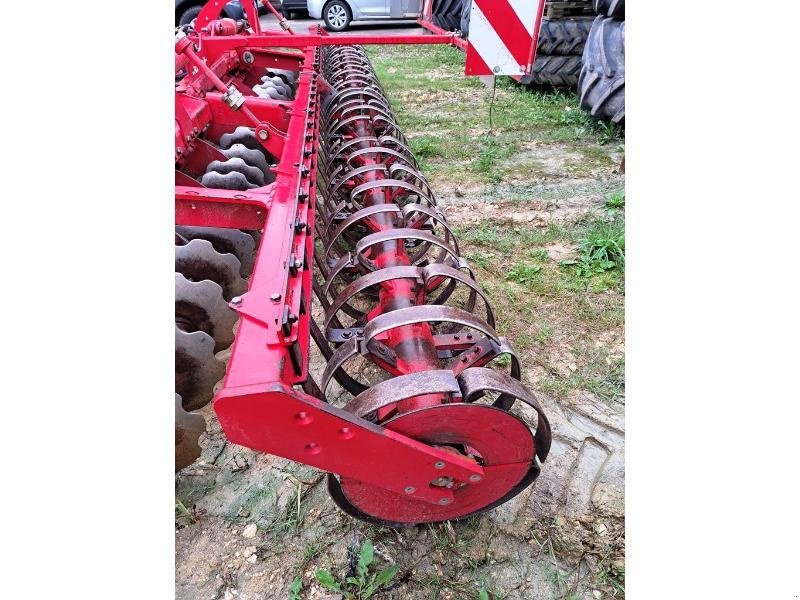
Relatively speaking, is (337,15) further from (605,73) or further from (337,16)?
(605,73)

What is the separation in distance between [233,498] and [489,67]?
2.35 m

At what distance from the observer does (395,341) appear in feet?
5.61

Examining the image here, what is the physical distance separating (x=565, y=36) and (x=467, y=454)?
5.27 metres

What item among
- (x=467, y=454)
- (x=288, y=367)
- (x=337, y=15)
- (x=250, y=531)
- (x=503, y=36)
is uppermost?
(x=503, y=36)

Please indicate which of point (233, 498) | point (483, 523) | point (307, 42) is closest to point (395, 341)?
point (483, 523)

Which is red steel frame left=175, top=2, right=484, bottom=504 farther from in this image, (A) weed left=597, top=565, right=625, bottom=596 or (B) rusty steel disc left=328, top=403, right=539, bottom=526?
(A) weed left=597, top=565, right=625, bottom=596

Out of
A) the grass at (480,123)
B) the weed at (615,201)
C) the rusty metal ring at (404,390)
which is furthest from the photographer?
the grass at (480,123)

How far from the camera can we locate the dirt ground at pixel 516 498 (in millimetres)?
1540

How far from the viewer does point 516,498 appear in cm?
174

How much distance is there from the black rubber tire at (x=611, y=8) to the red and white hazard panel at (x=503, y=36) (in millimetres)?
2393

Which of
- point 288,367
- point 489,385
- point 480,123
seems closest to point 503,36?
point 489,385

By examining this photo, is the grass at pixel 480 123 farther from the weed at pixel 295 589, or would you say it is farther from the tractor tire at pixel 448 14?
the weed at pixel 295 589

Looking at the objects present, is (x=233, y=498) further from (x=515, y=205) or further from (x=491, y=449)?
(x=515, y=205)

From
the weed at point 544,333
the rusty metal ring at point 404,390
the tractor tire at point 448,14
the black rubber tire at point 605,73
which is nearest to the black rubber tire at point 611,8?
the black rubber tire at point 605,73
